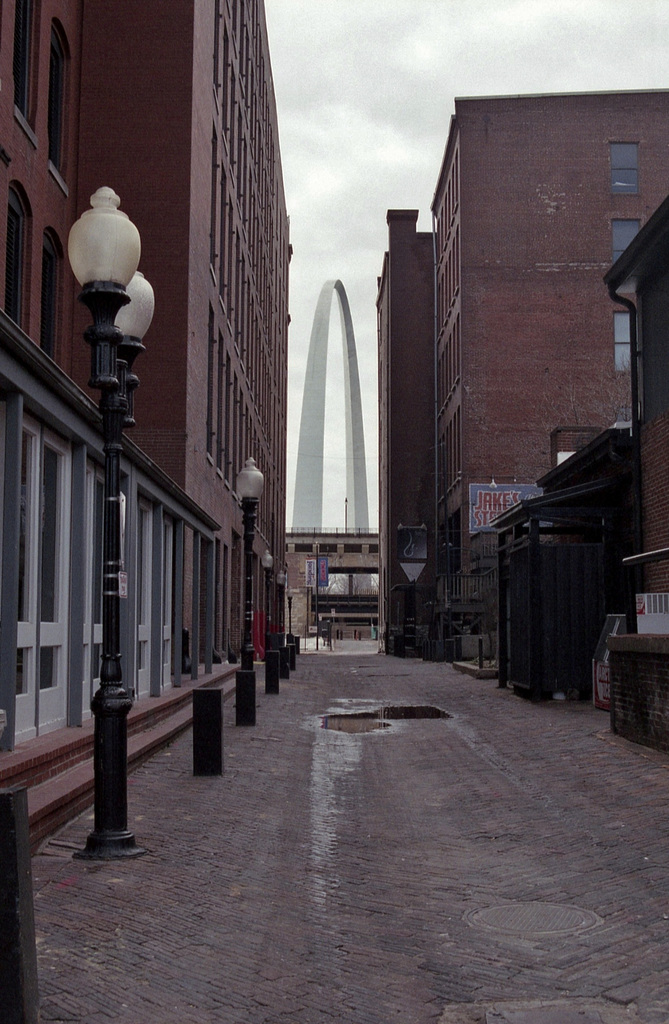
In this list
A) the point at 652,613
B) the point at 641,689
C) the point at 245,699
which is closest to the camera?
the point at 641,689

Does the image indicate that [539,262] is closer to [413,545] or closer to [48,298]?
[413,545]

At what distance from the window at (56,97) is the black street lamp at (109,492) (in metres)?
12.5

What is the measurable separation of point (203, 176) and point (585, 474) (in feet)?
35.1

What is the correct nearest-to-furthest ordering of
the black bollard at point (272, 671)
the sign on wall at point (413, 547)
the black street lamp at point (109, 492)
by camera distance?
the black street lamp at point (109, 492) < the black bollard at point (272, 671) < the sign on wall at point (413, 547)

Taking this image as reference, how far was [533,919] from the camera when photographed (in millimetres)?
5684

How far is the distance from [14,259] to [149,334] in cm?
577

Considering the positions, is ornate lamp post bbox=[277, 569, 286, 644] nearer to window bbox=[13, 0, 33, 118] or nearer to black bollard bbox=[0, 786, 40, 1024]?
window bbox=[13, 0, 33, 118]

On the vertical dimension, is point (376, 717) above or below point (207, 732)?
below

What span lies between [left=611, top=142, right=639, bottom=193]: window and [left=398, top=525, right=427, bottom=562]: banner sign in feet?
55.5

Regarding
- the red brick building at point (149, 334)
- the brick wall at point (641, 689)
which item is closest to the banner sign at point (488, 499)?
the red brick building at point (149, 334)

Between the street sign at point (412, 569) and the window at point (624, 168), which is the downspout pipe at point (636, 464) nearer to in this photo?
the window at point (624, 168)

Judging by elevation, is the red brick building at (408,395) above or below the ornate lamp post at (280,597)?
above

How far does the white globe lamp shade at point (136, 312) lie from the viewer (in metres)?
10.2

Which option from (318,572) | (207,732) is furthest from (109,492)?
(318,572)
